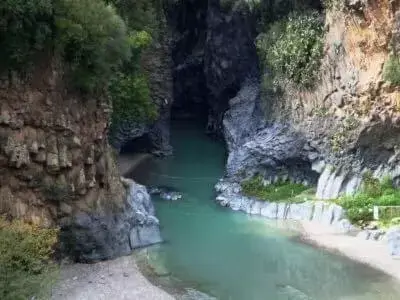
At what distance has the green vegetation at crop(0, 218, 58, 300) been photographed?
19234mm

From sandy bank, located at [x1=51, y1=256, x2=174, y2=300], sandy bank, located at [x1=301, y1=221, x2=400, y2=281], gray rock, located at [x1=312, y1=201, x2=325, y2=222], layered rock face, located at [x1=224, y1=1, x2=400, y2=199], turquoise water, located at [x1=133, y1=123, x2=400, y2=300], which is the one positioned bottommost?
sandy bank, located at [x1=51, y1=256, x2=174, y2=300]

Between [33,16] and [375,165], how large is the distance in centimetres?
2253

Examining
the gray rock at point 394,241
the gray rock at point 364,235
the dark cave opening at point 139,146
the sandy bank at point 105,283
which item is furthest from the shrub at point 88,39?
the dark cave opening at point 139,146

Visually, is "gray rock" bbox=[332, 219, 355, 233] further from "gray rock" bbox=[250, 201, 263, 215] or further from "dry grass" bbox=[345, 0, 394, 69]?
"dry grass" bbox=[345, 0, 394, 69]

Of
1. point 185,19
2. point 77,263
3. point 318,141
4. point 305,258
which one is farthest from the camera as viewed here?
point 185,19

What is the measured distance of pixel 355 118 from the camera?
125 feet

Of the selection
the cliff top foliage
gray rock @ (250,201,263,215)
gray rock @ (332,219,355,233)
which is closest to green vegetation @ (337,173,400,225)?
gray rock @ (332,219,355,233)

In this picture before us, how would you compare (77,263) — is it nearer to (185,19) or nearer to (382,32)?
(382,32)

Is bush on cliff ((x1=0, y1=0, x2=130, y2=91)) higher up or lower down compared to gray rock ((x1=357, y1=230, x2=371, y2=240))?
higher up

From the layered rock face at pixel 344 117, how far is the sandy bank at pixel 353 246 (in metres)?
3.61

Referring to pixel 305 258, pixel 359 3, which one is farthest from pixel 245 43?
pixel 305 258

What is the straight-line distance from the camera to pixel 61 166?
A: 2839 centimetres

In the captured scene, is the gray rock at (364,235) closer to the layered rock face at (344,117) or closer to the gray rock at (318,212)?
the gray rock at (318,212)

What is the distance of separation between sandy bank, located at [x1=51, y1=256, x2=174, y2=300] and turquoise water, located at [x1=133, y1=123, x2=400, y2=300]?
1.48m
